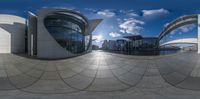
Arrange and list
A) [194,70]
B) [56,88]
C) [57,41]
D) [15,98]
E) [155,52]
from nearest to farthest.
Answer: [15,98] → [56,88] → [155,52] → [57,41] → [194,70]

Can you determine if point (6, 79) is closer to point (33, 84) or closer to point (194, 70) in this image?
point (33, 84)

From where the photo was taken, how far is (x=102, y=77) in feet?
21.3

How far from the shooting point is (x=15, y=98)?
4.98 m

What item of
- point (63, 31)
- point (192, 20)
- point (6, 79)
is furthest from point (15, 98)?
point (192, 20)

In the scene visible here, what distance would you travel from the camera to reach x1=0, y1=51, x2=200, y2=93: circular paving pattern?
19.9ft

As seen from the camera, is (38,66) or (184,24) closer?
(184,24)

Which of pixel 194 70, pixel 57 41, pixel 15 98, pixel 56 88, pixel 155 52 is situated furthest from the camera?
pixel 194 70

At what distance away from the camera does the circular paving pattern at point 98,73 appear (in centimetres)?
607

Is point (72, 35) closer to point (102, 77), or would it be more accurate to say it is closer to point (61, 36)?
point (61, 36)

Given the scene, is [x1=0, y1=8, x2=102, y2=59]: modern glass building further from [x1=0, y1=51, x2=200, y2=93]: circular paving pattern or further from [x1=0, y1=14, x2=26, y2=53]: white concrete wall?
[x1=0, y1=51, x2=200, y2=93]: circular paving pattern

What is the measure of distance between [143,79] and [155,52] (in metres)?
1.19

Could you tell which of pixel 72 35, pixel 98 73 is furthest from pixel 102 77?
pixel 72 35

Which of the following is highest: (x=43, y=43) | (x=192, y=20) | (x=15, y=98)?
(x=192, y=20)

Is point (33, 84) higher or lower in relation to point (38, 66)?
lower
